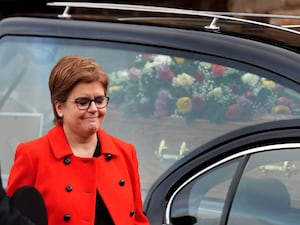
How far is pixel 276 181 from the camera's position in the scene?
11.4 feet

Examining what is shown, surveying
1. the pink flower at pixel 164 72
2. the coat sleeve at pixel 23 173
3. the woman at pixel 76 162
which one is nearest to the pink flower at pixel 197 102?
the pink flower at pixel 164 72

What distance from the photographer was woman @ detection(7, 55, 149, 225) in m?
3.04

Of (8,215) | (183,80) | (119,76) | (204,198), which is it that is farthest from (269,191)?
(8,215)

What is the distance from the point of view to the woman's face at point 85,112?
119 inches

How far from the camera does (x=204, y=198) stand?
3.62 metres

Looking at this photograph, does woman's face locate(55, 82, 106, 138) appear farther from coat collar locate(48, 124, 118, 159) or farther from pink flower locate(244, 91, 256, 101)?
pink flower locate(244, 91, 256, 101)

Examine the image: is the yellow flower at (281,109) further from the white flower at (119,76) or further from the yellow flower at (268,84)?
the white flower at (119,76)

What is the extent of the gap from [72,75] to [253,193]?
895mm

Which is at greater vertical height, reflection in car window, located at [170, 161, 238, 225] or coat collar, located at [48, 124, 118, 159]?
coat collar, located at [48, 124, 118, 159]

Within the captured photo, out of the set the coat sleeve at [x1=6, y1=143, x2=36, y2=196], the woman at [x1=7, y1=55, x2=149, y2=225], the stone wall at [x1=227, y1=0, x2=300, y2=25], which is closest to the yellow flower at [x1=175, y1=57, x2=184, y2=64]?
the woman at [x1=7, y1=55, x2=149, y2=225]

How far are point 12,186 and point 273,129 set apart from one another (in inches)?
38.8

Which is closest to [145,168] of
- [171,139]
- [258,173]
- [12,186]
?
[171,139]

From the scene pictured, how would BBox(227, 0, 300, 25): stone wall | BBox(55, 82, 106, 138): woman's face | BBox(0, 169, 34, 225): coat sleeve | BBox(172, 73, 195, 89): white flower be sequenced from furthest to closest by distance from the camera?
BBox(227, 0, 300, 25): stone wall → BBox(172, 73, 195, 89): white flower → BBox(55, 82, 106, 138): woman's face → BBox(0, 169, 34, 225): coat sleeve

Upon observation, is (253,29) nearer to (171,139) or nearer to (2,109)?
(171,139)
